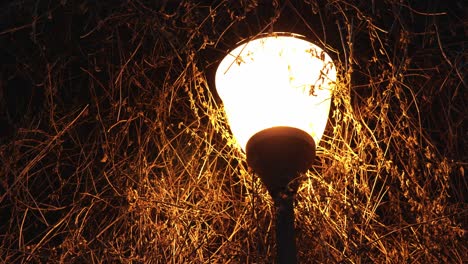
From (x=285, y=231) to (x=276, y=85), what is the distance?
401 mm

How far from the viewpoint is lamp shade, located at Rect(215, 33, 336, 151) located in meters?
2.07

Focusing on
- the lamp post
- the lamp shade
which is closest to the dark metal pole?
the lamp post

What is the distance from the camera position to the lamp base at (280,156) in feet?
6.55

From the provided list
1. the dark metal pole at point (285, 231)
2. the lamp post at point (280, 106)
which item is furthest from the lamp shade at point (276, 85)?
the dark metal pole at point (285, 231)

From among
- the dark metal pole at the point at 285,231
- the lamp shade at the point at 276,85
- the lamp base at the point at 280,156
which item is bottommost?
the dark metal pole at the point at 285,231

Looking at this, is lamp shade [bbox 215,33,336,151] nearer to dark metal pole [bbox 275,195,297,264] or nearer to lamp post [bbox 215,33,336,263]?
lamp post [bbox 215,33,336,263]

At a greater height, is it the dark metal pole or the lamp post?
the lamp post

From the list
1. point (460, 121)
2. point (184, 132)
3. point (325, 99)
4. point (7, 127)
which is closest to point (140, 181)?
point (184, 132)

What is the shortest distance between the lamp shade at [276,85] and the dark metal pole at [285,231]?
0.69 feet

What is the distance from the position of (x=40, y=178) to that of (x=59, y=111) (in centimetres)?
26

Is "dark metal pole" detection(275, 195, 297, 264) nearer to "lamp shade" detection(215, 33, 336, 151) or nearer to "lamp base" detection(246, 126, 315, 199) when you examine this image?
"lamp base" detection(246, 126, 315, 199)

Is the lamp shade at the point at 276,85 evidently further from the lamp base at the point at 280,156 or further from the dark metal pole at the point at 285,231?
the dark metal pole at the point at 285,231

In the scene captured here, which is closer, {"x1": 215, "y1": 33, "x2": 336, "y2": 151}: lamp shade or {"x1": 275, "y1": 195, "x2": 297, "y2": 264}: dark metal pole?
{"x1": 275, "y1": 195, "x2": 297, "y2": 264}: dark metal pole

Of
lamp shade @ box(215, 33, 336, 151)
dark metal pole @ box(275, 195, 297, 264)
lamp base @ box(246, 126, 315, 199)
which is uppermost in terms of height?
lamp shade @ box(215, 33, 336, 151)
